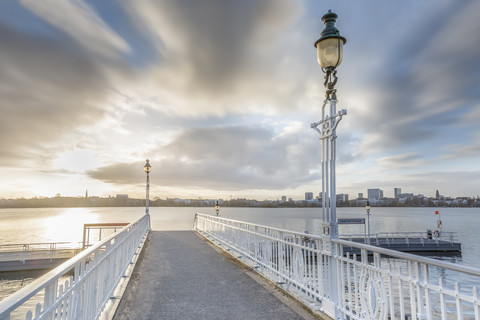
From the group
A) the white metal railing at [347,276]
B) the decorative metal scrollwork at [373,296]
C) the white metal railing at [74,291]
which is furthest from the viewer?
the decorative metal scrollwork at [373,296]

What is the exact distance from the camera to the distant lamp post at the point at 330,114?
5473mm

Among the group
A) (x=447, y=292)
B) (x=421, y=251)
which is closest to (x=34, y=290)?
(x=447, y=292)

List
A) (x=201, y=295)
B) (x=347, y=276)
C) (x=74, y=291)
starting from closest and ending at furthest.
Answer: (x=74, y=291), (x=347, y=276), (x=201, y=295)

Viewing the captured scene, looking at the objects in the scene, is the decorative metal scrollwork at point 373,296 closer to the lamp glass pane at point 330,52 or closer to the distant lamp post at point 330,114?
the distant lamp post at point 330,114

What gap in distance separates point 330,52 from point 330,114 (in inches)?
42.0

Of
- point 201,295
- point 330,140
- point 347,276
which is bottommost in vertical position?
point 201,295

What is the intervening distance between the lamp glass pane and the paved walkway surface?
14.1 ft

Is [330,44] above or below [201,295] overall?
above

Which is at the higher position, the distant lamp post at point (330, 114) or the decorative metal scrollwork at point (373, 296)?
the distant lamp post at point (330, 114)

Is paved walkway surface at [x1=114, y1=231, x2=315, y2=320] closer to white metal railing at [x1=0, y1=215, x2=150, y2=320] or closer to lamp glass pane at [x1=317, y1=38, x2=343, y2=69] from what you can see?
white metal railing at [x1=0, y1=215, x2=150, y2=320]

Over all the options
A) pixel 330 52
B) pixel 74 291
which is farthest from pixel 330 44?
pixel 74 291

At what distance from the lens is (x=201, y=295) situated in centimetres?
657

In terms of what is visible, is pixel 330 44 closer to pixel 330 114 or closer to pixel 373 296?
pixel 330 114

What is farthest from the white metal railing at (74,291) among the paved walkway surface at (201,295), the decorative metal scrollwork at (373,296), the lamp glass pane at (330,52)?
the lamp glass pane at (330,52)
